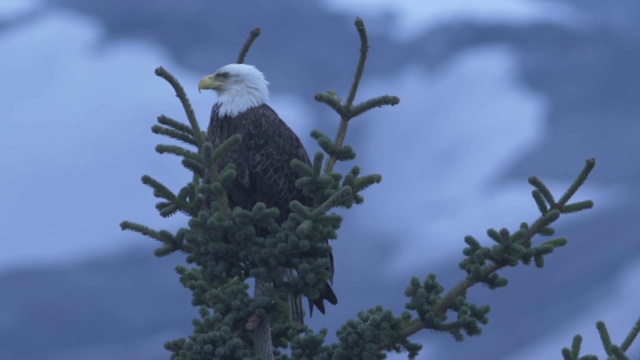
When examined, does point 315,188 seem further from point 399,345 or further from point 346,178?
point 399,345

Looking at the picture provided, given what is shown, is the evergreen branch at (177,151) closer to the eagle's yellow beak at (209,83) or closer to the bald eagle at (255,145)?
the bald eagle at (255,145)

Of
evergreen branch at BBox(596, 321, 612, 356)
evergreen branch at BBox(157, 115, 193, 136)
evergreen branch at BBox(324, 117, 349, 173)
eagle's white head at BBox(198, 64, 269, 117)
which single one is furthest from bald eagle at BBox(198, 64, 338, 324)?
evergreen branch at BBox(596, 321, 612, 356)

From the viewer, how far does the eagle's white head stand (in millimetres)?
7441

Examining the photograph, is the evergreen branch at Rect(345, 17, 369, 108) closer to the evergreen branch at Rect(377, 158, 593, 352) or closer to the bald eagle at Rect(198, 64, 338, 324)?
the bald eagle at Rect(198, 64, 338, 324)

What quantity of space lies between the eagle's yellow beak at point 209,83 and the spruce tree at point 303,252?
1207 millimetres

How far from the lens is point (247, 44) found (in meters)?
7.62

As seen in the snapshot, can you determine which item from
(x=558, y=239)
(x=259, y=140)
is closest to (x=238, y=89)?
(x=259, y=140)

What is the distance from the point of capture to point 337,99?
636 cm

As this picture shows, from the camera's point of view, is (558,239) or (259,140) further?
(259,140)

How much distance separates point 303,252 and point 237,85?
7.22 ft

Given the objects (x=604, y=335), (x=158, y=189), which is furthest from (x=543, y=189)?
(x=158, y=189)

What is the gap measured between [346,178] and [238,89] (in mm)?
2024

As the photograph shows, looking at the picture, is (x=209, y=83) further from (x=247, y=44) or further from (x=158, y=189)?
(x=158, y=189)

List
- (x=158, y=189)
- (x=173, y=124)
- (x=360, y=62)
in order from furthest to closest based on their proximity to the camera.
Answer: (x=173, y=124) < (x=360, y=62) < (x=158, y=189)
